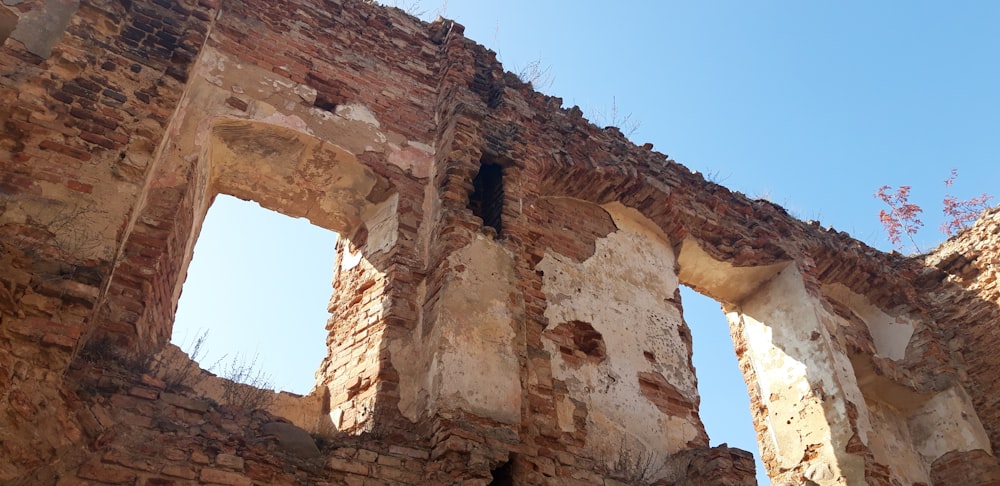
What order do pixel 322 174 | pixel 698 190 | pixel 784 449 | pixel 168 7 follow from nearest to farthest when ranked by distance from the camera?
pixel 168 7 → pixel 322 174 → pixel 784 449 → pixel 698 190

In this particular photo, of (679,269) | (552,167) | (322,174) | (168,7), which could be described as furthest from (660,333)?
(168,7)

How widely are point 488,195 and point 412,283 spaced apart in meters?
1.48

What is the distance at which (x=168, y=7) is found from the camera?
5805 mm

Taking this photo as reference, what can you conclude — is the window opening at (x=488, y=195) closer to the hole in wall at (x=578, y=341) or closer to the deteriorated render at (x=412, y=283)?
the deteriorated render at (x=412, y=283)

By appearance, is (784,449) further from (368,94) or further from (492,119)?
(368,94)

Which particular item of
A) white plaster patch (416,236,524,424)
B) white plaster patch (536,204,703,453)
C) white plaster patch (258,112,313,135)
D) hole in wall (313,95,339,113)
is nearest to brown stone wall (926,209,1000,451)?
white plaster patch (536,204,703,453)

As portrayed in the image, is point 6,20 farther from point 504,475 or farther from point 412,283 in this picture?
point 504,475

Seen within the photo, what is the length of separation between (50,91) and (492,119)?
143 inches

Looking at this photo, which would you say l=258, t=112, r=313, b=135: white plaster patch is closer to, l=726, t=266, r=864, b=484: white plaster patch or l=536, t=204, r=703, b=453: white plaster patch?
l=536, t=204, r=703, b=453: white plaster patch

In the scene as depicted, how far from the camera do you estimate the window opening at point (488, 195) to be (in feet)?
22.0

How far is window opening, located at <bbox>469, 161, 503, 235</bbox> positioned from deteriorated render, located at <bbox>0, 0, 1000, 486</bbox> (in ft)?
0.10

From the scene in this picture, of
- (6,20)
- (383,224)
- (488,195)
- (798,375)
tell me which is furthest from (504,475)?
(798,375)

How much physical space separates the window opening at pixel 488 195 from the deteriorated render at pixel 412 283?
0.03 metres

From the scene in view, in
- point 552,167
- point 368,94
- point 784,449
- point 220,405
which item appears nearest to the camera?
point 220,405
